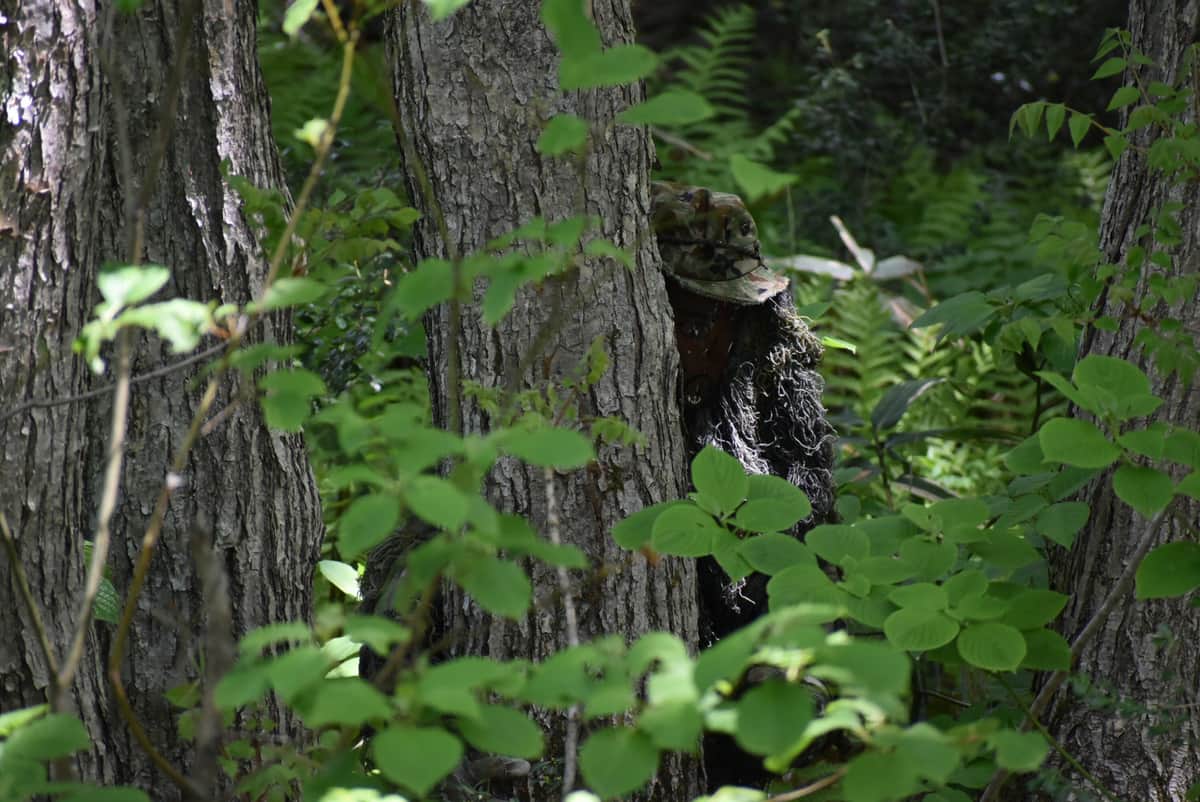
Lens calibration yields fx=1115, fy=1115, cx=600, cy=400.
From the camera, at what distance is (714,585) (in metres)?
2.39

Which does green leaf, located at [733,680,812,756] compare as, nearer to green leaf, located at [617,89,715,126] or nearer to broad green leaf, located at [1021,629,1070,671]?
green leaf, located at [617,89,715,126]

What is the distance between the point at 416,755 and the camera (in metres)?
1.05

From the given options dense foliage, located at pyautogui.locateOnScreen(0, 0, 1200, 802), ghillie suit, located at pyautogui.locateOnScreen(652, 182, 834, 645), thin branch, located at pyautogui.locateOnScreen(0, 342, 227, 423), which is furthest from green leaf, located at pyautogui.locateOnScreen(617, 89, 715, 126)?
ghillie suit, located at pyautogui.locateOnScreen(652, 182, 834, 645)

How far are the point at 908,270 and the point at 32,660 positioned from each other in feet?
13.1

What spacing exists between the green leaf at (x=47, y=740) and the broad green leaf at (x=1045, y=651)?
1414 mm

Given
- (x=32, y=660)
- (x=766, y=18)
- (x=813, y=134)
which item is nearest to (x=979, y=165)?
(x=813, y=134)

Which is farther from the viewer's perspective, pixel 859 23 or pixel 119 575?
pixel 859 23

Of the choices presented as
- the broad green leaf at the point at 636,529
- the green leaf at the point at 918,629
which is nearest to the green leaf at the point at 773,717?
the green leaf at the point at 918,629

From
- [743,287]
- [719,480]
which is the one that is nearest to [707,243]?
[743,287]

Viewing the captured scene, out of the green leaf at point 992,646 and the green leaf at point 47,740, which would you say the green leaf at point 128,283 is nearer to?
the green leaf at point 47,740

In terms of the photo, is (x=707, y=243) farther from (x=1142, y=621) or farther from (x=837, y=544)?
(x=1142, y=621)

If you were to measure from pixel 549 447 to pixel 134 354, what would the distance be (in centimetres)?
119

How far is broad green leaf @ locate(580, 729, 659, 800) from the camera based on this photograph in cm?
111

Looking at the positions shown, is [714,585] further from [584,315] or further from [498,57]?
[498,57]
